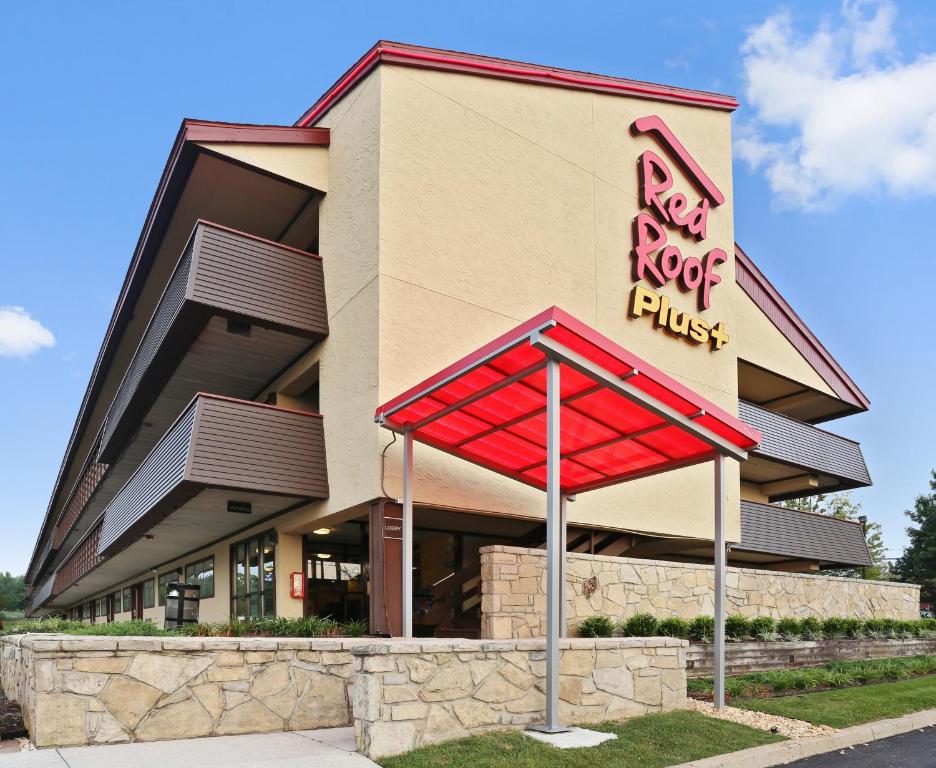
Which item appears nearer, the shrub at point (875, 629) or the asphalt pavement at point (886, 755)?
the asphalt pavement at point (886, 755)

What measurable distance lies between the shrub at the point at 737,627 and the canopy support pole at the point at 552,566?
24.8ft

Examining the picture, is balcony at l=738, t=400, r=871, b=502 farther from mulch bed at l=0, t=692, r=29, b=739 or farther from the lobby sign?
mulch bed at l=0, t=692, r=29, b=739

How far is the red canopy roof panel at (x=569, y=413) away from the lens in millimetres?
10320

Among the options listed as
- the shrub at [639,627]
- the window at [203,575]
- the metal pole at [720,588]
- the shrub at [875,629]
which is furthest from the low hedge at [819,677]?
the window at [203,575]

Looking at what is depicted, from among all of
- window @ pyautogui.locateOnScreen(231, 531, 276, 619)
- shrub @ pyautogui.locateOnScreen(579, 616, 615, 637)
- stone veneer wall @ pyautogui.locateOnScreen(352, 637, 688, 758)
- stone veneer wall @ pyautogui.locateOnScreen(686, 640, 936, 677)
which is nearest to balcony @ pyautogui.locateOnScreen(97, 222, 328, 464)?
window @ pyautogui.locateOnScreen(231, 531, 276, 619)

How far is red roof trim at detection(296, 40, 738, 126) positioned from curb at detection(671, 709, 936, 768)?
12.2 m

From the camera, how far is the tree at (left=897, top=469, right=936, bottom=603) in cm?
4391

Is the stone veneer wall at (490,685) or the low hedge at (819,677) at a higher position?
the stone veneer wall at (490,685)

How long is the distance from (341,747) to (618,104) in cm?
1514

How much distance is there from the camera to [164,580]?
29281mm

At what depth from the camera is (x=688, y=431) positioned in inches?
453

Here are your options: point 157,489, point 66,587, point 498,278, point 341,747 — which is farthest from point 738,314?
point 66,587

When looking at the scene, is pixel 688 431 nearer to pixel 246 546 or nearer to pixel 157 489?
pixel 157 489

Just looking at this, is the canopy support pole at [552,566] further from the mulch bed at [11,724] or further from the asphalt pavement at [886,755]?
the mulch bed at [11,724]
